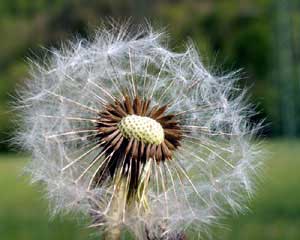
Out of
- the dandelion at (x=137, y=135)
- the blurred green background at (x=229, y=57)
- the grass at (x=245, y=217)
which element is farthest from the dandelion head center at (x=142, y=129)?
the blurred green background at (x=229, y=57)

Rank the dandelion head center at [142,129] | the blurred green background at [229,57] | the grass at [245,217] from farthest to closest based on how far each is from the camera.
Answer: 1. the blurred green background at [229,57]
2. the grass at [245,217]
3. the dandelion head center at [142,129]

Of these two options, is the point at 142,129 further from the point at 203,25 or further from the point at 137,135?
the point at 203,25

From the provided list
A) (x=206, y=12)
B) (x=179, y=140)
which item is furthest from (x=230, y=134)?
(x=206, y=12)

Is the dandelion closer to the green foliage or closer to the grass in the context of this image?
the grass

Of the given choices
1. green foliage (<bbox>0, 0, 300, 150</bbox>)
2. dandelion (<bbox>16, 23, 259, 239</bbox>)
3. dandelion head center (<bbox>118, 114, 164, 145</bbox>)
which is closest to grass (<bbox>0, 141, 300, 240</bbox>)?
dandelion (<bbox>16, 23, 259, 239</bbox>)

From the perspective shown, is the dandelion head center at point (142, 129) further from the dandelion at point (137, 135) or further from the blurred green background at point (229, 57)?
the blurred green background at point (229, 57)

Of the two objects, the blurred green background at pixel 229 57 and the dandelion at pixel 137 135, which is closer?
the dandelion at pixel 137 135

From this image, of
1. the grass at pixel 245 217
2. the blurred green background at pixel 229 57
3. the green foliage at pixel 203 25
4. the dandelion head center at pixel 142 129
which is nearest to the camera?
the dandelion head center at pixel 142 129

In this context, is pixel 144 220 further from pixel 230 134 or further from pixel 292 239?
pixel 292 239
